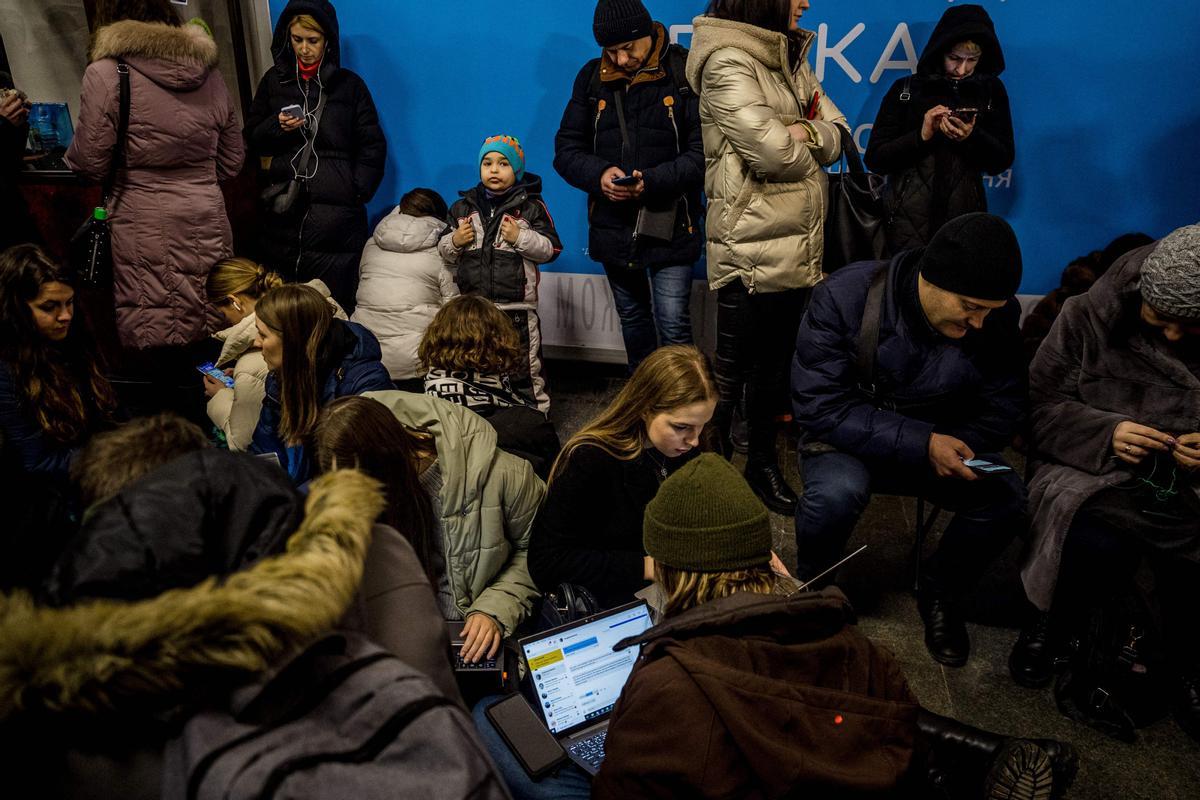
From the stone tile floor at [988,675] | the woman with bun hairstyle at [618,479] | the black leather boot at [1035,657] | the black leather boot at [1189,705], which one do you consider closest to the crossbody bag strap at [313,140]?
the woman with bun hairstyle at [618,479]

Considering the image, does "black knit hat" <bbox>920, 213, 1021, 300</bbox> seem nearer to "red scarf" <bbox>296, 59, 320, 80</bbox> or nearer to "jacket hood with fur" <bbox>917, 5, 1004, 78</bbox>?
"jacket hood with fur" <bbox>917, 5, 1004, 78</bbox>

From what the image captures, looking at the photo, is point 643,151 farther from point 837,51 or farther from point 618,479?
point 618,479

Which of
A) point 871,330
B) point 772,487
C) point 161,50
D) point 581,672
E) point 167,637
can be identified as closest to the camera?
point 167,637

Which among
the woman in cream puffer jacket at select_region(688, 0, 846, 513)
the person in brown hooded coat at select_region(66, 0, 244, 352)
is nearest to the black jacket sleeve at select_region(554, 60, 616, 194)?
the woman in cream puffer jacket at select_region(688, 0, 846, 513)

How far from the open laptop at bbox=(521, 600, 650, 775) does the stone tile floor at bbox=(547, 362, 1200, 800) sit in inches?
49.3

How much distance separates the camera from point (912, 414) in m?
2.84

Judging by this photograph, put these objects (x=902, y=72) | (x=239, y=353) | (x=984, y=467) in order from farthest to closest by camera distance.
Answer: (x=902, y=72), (x=239, y=353), (x=984, y=467)

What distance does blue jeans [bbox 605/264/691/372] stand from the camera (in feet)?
12.7

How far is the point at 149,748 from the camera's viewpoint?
3.32 ft

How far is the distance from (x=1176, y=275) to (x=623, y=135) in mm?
2214

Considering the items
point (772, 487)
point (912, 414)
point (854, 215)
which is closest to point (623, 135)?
point (854, 215)

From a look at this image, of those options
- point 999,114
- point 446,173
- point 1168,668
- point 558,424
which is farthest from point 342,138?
point 1168,668

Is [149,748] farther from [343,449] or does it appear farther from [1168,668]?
[1168,668]

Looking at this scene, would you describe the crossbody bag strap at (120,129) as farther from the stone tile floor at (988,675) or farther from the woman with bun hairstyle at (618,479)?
the stone tile floor at (988,675)
